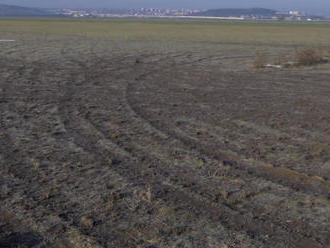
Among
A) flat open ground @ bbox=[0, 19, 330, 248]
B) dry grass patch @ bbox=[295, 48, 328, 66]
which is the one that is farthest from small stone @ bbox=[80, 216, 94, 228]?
dry grass patch @ bbox=[295, 48, 328, 66]

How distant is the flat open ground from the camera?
6551 mm

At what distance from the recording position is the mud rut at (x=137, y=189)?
21.1 feet

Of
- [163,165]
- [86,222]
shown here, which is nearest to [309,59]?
[163,165]

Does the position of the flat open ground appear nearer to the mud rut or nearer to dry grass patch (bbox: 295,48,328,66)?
the mud rut

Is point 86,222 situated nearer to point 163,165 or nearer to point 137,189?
point 137,189

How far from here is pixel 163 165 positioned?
361 inches

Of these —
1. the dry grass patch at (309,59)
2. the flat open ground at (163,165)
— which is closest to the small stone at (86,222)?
the flat open ground at (163,165)

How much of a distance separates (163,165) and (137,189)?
4.22 feet

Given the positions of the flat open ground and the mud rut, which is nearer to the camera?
the mud rut

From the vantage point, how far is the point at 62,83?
62.5ft

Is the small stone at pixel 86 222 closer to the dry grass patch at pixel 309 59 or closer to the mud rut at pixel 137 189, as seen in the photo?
the mud rut at pixel 137 189

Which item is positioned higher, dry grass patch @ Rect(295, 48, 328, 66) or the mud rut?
the mud rut

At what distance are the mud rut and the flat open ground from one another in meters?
0.02

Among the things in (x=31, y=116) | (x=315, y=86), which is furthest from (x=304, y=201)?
(x=315, y=86)
